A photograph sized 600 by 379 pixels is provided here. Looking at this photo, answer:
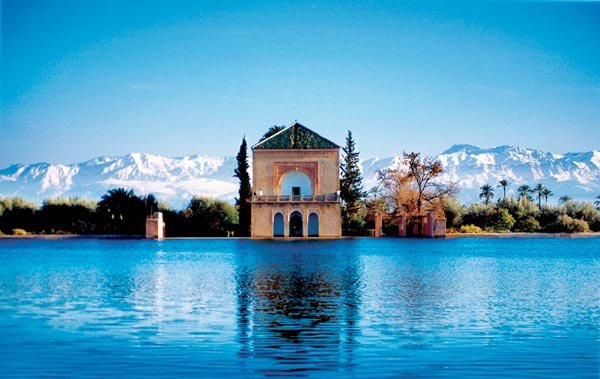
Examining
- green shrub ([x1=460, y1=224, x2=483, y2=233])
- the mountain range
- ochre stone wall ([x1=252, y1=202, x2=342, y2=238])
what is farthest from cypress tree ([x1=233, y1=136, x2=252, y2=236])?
the mountain range

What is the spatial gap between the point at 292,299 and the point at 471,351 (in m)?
2.69

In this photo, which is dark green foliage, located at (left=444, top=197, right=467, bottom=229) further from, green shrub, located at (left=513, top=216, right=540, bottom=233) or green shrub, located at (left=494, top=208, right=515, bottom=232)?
green shrub, located at (left=513, top=216, right=540, bottom=233)

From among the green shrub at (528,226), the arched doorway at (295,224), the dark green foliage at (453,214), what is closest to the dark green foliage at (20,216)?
the arched doorway at (295,224)

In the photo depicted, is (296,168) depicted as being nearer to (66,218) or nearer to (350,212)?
(350,212)

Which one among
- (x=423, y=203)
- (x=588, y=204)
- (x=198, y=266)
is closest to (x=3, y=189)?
(x=423, y=203)

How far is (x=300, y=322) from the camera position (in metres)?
5.83

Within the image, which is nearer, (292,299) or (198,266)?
(292,299)

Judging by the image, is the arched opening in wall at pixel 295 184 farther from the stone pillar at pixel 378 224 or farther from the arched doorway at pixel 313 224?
the stone pillar at pixel 378 224

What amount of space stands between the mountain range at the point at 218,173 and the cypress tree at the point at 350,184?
1984 centimetres

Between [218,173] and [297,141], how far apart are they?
94.0 meters

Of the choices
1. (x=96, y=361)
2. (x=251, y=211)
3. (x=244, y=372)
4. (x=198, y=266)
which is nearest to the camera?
(x=244, y=372)

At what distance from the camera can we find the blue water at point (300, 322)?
14.4 ft

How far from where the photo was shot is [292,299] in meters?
7.20

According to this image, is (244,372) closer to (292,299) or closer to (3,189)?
(292,299)
